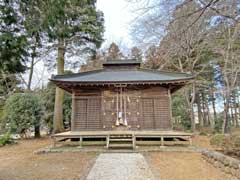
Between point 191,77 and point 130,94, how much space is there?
3384mm

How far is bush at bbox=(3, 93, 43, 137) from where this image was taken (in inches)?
506

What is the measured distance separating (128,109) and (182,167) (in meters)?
5.36

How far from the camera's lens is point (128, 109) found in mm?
10883

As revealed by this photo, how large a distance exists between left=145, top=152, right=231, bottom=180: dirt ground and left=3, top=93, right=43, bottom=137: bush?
29.0 ft

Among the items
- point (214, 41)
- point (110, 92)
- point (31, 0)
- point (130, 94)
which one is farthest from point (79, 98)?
point (214, 41)

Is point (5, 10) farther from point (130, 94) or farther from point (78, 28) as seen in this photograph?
point (78, 28)

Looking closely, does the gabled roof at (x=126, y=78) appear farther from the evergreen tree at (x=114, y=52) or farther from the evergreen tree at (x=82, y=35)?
the evergreen tree at (x=114, y=52)

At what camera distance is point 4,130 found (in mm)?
13414

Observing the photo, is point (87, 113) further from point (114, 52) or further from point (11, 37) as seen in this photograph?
point (114, 52)

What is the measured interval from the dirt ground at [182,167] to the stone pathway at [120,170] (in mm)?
328

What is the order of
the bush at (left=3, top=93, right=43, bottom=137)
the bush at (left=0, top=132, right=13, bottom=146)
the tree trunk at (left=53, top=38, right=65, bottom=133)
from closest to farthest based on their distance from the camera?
the bush at (left=0, top=132, right=13, bottom=146) < the bush at (left=3, top=93, right=43, bottom=137) < the tree trunk at (left=53, top=38, right=65, bottom=133)

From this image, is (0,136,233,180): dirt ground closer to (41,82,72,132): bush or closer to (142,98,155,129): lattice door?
(142,98,155,129): lattice door

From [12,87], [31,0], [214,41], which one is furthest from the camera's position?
[12,87]

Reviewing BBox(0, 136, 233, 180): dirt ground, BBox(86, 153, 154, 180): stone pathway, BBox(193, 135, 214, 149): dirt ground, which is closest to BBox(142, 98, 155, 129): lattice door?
BBox(193, 135, 214, 149): dirt ground
